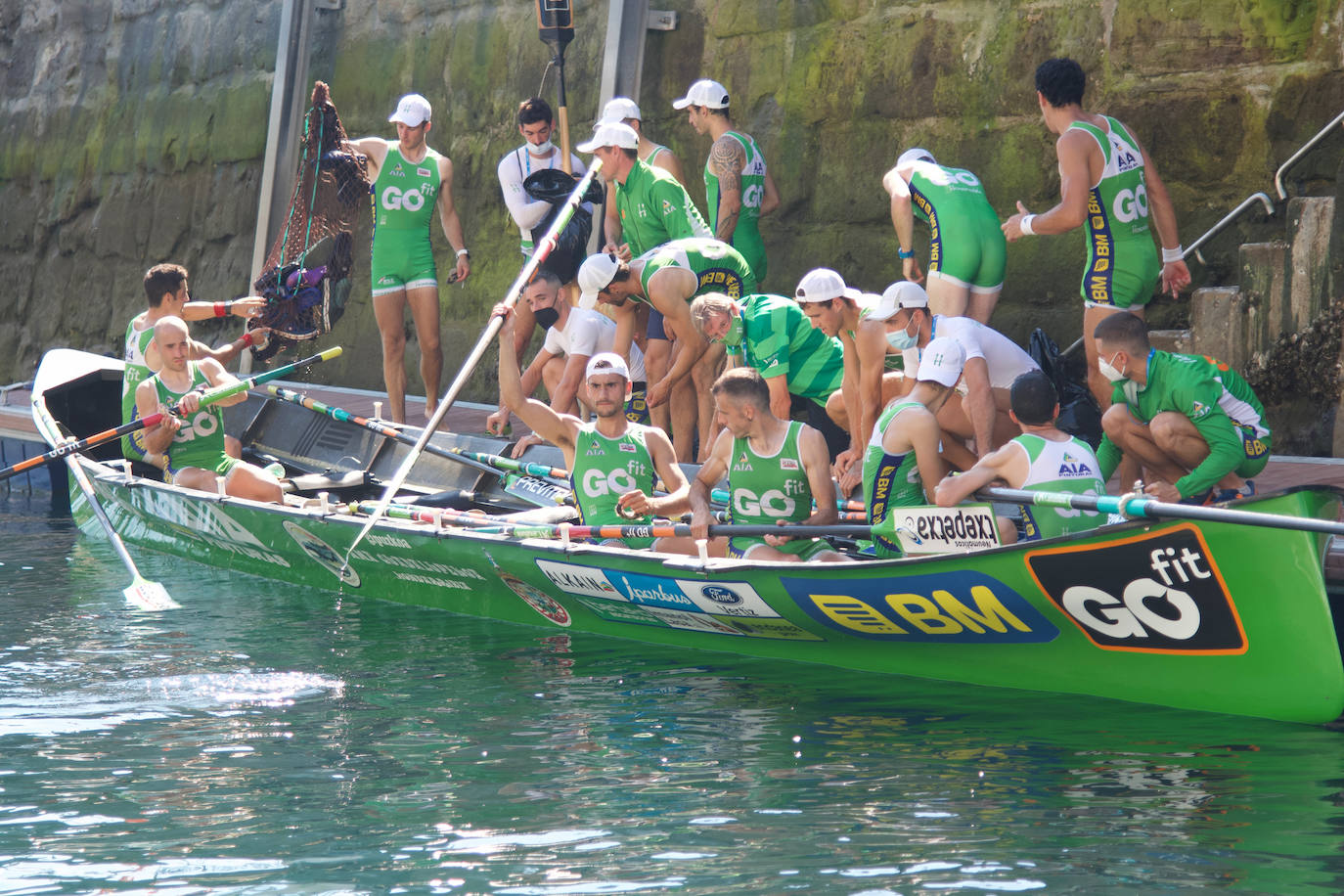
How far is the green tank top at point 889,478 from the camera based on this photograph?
6430 mm

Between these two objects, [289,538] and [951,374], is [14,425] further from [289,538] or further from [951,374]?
[951,374]

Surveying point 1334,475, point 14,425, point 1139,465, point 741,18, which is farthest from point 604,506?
point 14,425

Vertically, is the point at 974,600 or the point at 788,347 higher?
the point at 788,347

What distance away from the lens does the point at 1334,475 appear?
745cm

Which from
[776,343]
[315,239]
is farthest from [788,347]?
[315,239]

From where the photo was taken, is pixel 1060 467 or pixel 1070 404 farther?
pixel 1070 404

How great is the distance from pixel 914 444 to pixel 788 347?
5.62ft

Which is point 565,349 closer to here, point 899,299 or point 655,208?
point 655,208

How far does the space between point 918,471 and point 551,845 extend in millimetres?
2643

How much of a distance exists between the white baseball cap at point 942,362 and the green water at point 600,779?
1268mm

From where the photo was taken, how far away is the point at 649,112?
39.4 feet

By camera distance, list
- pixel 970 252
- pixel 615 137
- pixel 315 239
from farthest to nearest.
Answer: pixel 315 239
pixel 615 137
pixel 970 252

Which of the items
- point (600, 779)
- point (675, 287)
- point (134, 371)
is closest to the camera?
point (600, 779)

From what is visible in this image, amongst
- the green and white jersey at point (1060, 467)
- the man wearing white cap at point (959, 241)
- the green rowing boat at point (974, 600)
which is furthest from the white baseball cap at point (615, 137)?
the green and white jersey at point (1060, 467)
